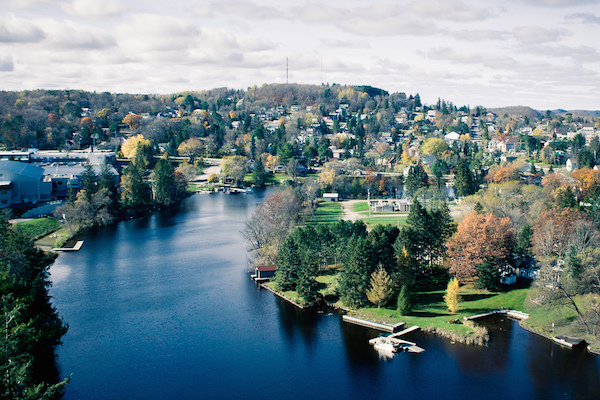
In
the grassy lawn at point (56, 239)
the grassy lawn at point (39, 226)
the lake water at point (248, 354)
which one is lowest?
the lake water at point (248, 354)

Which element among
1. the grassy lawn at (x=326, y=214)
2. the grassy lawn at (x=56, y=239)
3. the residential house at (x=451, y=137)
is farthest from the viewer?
the residential house at (x=451, y=137)

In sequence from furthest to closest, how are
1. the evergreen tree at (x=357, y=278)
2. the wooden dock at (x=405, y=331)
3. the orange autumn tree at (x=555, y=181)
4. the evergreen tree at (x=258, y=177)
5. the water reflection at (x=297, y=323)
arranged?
the evergreen tree at (x=258, y=177) < the orange autumn tree at (x=555, y=181) < the evergreen tree at (x=357, y=278) < the water reflection at (x=297, y=323) < the wooden dock at (x=405, y=331)

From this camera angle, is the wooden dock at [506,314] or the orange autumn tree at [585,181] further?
the orange autumn tree at [585,181]

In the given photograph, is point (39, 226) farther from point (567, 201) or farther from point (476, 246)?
point (567, 201)

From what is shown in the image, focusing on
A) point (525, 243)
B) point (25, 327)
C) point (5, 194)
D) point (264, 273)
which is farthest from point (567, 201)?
point (5, 194)

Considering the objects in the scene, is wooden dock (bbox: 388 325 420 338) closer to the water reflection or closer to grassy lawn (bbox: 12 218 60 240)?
the water reflection

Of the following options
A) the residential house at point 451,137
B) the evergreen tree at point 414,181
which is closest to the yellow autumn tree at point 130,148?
the evergreen tree at point 414,181

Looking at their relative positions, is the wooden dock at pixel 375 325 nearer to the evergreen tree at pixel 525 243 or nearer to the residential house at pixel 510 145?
the evergreen tree at pixel 525 243
